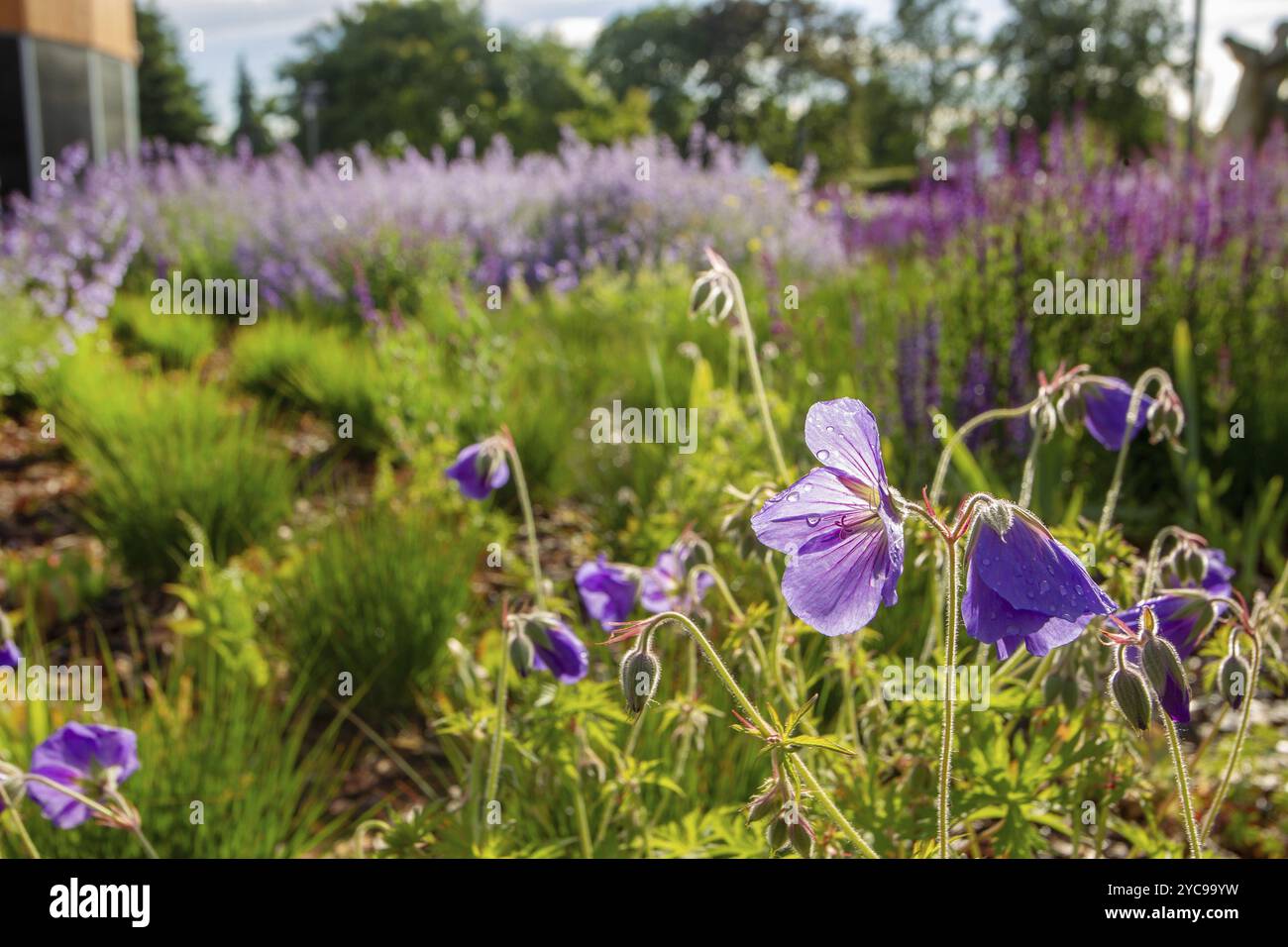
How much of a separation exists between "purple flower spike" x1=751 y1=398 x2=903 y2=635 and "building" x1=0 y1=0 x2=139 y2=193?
13869 millimetres

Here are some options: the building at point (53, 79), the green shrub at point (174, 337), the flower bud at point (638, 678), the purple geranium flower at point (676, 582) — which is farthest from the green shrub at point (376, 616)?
the building at point (53, 79)

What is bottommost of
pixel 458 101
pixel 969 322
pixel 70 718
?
pixel 70 718

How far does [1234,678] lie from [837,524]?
1.91ft

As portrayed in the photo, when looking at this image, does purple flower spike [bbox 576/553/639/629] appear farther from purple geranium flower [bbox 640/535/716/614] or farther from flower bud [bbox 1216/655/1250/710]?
flower bud [bbox 1216/655/1250/710]

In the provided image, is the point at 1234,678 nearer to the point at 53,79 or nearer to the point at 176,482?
the point at 176,482

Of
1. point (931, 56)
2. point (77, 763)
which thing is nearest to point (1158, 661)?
point (77, 763)

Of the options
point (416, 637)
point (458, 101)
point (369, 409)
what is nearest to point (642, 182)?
point (369, 409)

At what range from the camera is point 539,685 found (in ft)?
5.77

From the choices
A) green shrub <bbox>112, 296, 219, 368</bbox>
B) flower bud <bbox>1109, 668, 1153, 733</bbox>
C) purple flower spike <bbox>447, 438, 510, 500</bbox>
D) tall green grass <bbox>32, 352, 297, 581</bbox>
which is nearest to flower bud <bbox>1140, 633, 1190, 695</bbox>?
flower bud <bbox>1109, 668, 1153, 733</bbox>

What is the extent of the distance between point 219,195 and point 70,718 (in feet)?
25.3

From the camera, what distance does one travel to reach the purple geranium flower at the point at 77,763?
5.04 feet

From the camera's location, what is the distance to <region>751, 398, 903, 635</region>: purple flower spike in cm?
94

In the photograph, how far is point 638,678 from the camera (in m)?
1.09
